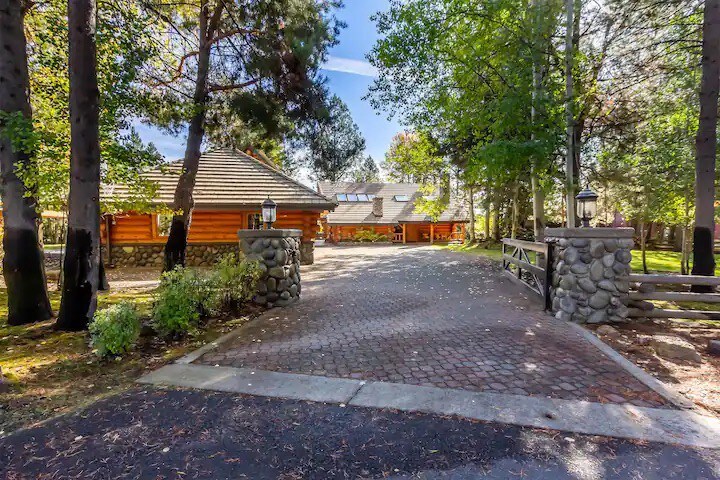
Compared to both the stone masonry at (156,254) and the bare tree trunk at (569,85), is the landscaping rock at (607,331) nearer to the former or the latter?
the bare tree trunk at (569,85)

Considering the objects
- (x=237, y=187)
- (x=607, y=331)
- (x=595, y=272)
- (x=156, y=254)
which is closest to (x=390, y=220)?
(x=237, y=187)

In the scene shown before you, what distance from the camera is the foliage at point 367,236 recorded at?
3131cm

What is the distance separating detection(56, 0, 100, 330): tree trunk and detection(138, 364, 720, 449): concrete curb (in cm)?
233

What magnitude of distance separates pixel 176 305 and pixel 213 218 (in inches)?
369

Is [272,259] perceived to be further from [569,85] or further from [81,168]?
[569,85]

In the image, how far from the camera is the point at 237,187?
13797 millimetres

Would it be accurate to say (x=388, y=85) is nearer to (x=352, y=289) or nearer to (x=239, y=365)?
(x=352, y=289)

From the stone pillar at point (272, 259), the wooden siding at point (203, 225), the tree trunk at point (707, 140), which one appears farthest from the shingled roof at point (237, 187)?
the tree trunk at point (707, 140)

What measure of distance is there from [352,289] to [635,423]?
21.2 feet

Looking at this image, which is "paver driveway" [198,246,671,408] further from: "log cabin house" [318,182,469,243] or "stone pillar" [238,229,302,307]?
"log cabin house" [318,182,469,243]

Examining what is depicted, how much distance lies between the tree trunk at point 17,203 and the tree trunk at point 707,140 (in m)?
12.3

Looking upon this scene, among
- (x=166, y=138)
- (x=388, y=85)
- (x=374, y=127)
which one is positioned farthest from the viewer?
(x=374, y=127)

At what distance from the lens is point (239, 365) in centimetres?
401

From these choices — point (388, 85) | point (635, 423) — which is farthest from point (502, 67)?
point (635, 423)
